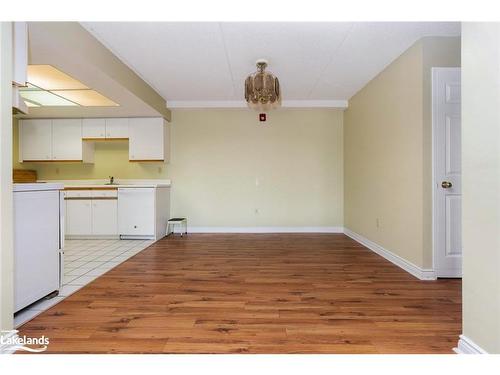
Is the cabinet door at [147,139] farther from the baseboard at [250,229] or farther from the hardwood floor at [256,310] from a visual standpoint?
the hardwood floor at [256,310]

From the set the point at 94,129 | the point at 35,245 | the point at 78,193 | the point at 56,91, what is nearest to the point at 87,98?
the point at 56,91

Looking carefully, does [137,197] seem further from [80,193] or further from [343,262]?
[343,262]

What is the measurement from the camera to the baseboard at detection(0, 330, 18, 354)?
1369 mm

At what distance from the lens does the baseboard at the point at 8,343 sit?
137 centimetres

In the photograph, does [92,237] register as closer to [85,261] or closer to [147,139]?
[85,261]

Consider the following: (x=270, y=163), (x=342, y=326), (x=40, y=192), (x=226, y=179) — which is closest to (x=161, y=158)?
(x=226, y=179)

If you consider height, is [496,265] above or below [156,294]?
above

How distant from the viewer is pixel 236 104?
477 centimetres

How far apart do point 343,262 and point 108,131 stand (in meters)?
4.32

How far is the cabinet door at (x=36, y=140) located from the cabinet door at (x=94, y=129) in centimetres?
62

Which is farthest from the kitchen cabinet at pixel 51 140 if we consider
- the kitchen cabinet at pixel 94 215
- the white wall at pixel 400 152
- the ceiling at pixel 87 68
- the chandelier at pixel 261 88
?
the white wall at pixel 400 152

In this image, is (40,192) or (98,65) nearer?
(40,192)

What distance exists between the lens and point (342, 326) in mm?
1711
